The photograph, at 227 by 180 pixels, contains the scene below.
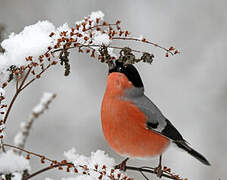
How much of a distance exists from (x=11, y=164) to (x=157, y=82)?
197 inches

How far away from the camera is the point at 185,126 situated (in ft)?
19.4

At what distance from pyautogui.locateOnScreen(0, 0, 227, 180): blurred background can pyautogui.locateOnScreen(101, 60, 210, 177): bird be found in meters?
2.89

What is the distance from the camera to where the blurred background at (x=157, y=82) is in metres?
5.47

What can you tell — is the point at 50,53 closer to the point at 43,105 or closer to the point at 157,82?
the point at 43,105

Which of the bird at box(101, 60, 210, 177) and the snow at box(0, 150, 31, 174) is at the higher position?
the bird at box(101, 60, 210, 177)

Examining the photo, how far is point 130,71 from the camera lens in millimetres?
2010

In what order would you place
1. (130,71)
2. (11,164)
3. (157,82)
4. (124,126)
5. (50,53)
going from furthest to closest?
(157,82), (124,126), (130,71), (50,53), (11,164)

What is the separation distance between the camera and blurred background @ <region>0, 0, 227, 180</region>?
215 inches

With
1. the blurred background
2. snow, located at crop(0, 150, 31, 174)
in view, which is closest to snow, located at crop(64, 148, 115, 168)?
snow, located at crop(0, 150, 31, 174)

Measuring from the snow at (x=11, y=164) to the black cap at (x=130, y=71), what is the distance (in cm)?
84

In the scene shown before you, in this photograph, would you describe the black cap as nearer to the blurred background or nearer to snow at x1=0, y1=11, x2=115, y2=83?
snow at x1=0, y1=11, x2=115, y2=83

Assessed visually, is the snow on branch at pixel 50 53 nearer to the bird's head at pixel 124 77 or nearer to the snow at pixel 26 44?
the snow at pixel 26 44

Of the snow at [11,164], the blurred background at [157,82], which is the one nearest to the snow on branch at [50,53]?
the snow at [11,164]

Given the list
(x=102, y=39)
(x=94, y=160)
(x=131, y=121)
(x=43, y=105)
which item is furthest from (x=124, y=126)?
(x=102, y=39)
